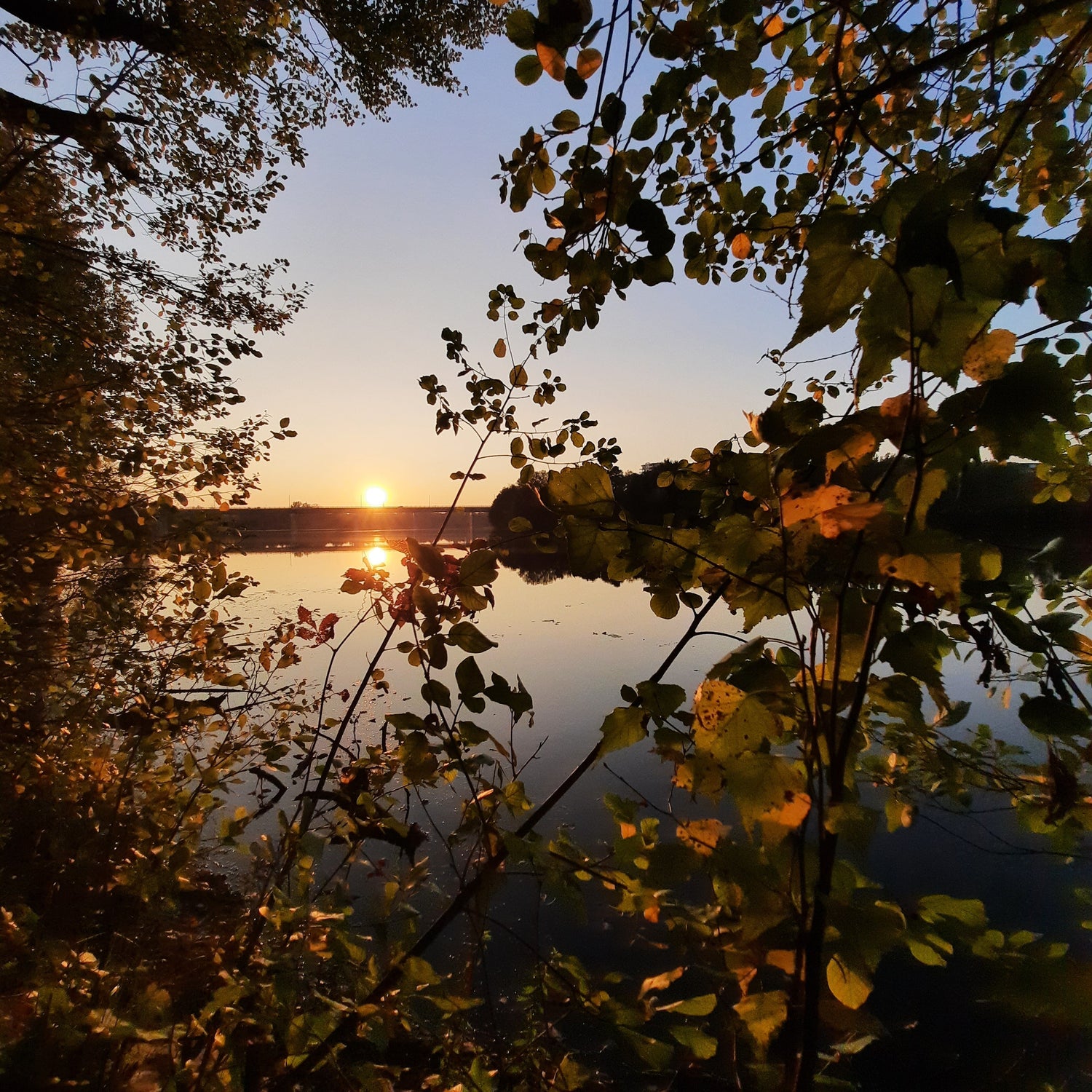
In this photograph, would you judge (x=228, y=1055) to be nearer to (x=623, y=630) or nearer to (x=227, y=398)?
(x=227, y=398)

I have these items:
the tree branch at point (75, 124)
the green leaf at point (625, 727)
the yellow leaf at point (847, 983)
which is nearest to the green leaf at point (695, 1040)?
the yellow leaf at point (847, 983)

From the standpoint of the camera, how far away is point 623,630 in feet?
46.5

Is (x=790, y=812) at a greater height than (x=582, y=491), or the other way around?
(x=582, y=491)

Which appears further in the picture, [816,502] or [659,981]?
[659,981]

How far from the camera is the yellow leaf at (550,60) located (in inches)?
28.7

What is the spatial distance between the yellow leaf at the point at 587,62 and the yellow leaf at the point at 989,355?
0.64 m

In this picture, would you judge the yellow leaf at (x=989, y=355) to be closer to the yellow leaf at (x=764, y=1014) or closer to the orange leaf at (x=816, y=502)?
the orange leaf at (x=816, y=502)

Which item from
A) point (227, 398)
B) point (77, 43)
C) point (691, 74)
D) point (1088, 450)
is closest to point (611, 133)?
point (691, 74)

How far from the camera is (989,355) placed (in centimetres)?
51

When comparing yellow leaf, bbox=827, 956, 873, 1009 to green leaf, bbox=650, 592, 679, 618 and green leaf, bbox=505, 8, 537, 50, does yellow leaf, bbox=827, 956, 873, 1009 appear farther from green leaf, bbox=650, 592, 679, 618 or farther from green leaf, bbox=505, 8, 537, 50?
green leaf, bbox=505, 8, 537, 50

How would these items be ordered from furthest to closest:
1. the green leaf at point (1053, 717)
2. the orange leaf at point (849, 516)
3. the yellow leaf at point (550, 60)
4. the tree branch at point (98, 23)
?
the tree branch at point (98, 23)
the yellow leaf at point (550, 60)
the green leaf at point (1053, 717)
the orange leaf at point (849, 516)

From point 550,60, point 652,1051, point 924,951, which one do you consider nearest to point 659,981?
point 652,1051

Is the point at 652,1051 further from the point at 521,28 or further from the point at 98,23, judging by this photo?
the point at 98,23

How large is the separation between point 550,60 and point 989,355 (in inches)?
25.5
